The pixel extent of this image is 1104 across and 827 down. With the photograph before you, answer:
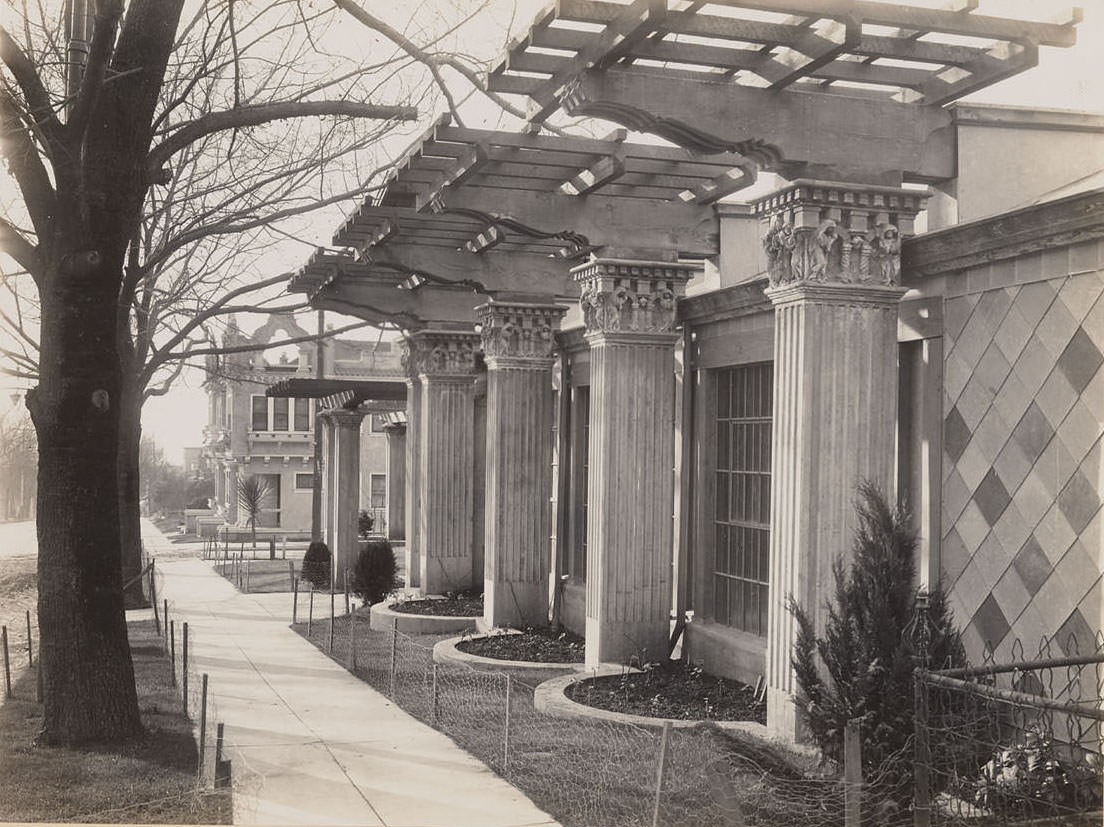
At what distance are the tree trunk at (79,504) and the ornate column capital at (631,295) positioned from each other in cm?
561

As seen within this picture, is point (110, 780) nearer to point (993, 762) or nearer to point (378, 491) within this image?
point (993, 762)

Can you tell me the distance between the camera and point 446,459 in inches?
835

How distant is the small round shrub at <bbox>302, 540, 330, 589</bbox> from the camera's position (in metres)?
27.4

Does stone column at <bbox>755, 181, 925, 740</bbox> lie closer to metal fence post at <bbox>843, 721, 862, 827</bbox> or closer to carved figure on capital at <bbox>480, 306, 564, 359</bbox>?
metal fence post at <bbox>843, 721, 862, 827</bbox>

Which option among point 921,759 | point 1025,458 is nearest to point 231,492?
point 1025,458

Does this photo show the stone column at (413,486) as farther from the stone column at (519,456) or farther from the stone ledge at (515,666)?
the stone ledge at (515,666)

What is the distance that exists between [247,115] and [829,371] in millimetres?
5645

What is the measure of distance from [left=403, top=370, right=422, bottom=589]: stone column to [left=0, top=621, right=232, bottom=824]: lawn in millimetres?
10432

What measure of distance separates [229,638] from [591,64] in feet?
43.6

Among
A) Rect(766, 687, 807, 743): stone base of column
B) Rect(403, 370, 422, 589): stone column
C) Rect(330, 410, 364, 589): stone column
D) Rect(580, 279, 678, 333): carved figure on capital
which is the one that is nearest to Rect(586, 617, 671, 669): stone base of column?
Rect(580, 279, 678, 333): carved figure on capital

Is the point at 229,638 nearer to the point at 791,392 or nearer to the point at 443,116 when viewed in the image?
the point at 443,116

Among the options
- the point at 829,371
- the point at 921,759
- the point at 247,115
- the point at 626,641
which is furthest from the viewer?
the point at 626,641

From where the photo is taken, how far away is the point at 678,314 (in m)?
14.7


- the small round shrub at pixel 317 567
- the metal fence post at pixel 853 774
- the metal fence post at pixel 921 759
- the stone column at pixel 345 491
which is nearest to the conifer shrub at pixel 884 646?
the metal fence post at pixel 921 759
